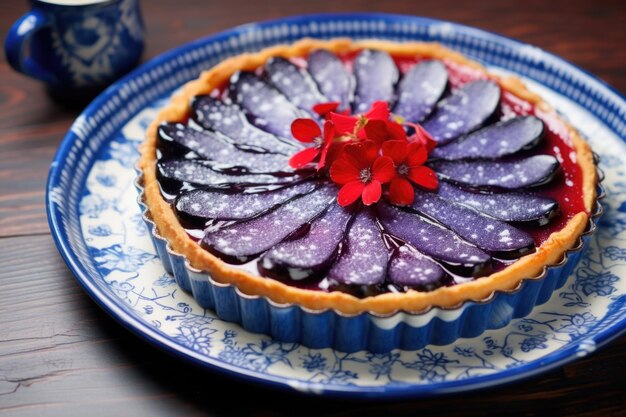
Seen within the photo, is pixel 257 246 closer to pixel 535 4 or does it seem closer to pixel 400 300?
pixel 400 300

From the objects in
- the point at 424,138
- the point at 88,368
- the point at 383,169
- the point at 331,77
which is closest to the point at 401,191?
the point at 383,169

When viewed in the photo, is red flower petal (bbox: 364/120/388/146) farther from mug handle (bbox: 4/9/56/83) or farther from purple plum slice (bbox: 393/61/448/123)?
mug handle (bbox: 4/9/56/83)

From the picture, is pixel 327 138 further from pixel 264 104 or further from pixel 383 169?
pixel 264 104

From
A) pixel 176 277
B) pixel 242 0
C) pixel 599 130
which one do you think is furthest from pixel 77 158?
pixel 599 130

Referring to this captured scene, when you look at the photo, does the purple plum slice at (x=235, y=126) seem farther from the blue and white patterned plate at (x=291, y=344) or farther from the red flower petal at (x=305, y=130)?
the blue and white patterned plate at (x=291, y=344)

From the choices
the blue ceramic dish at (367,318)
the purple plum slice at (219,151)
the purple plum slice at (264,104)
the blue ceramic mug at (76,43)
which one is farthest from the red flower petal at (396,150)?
the blue ceramic mug at (76,43)

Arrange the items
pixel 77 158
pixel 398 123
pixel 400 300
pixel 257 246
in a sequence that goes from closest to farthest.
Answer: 1. pixel 400 300
2. pixel 257 246
3. pixel 398 123
4. pixel 77 158
